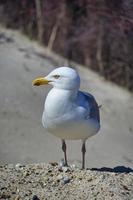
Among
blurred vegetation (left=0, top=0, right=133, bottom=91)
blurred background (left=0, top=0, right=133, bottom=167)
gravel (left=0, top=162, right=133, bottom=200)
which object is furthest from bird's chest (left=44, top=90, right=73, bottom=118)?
blurred vegetation (left=0, top=0, right=133, bottom=91)

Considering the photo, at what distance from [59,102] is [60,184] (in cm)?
70

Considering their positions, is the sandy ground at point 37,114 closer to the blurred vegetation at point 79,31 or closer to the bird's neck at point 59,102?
the blurred vegetation at point 79,31

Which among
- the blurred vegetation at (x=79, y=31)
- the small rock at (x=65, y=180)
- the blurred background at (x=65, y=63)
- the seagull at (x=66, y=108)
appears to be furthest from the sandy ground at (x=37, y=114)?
the small rock at (x=65, y=180)

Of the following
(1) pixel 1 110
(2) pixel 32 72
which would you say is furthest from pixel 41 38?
(1) pixel 1 110

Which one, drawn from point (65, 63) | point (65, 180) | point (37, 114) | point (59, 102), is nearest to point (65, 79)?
point (59, 102)

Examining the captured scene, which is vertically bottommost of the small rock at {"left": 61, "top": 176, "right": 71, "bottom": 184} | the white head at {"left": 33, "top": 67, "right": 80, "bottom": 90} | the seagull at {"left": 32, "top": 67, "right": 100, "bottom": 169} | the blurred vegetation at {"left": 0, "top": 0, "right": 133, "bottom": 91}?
the blurred vegetation at {"left": 0, "top": 0, "right": 133, "bottom": 91}

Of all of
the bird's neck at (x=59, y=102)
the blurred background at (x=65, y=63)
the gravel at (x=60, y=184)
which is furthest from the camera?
the blurred background at (x=65, y=63)

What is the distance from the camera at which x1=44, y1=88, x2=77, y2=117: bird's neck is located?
5.80m

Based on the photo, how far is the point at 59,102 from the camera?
19.1ft

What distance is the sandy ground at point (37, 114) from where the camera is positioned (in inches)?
429

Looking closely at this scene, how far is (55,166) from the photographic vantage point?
235 inches

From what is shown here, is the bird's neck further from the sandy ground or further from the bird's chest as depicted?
the sandy ground

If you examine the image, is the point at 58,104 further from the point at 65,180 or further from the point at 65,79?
the point at 65,180

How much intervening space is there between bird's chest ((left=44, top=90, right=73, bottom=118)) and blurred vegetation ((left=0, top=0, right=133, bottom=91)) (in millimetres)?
8539
